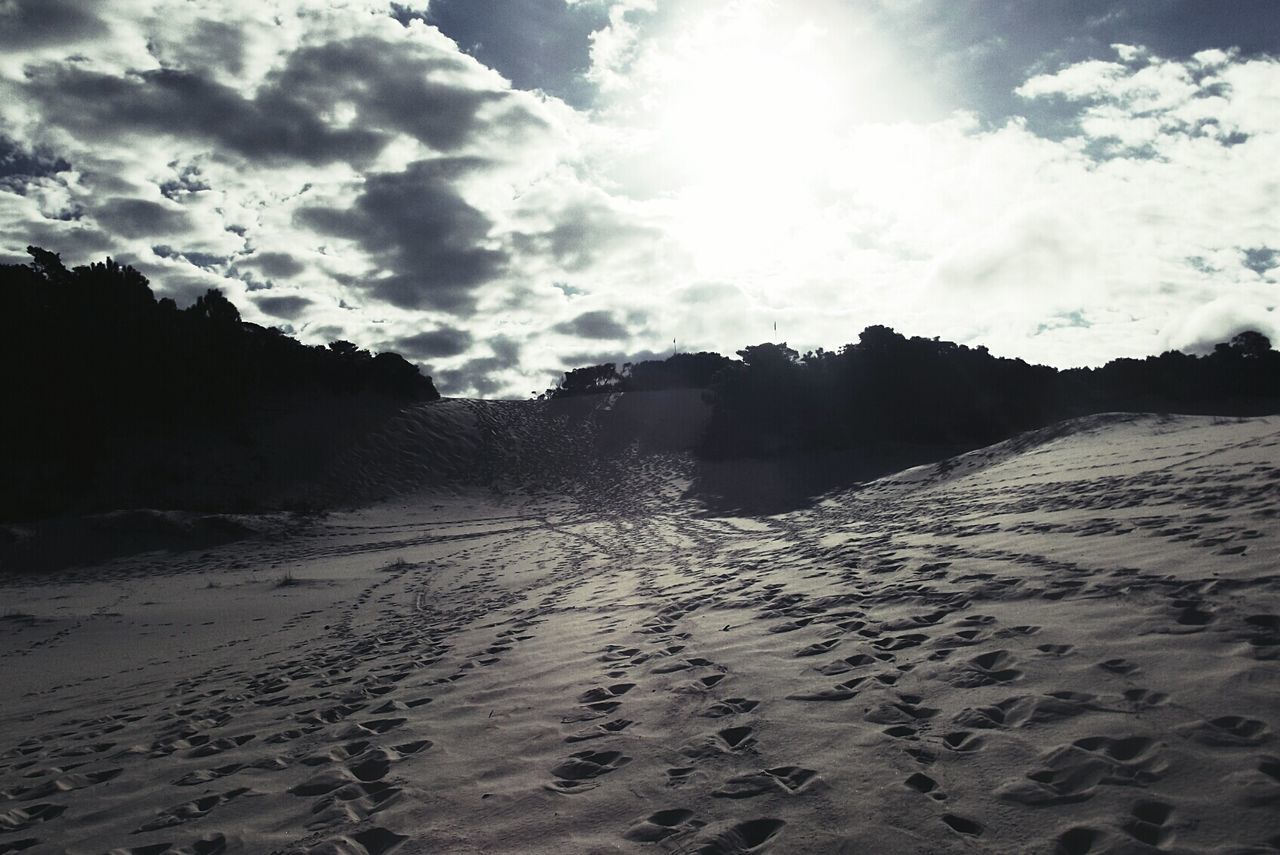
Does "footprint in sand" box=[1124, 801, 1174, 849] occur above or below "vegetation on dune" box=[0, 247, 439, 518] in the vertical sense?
below

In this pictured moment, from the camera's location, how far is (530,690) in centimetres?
515

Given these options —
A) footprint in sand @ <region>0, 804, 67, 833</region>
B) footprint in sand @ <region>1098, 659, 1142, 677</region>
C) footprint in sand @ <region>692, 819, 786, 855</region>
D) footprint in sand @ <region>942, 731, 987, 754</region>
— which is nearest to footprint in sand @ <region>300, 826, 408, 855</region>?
footprint in sand @ <region>692, 819, 786, 855</region>

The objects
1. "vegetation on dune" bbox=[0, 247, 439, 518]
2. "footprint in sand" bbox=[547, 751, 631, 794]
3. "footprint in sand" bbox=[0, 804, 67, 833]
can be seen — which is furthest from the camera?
"vegetation on dune" bbox=[0, 247, 439, 518]

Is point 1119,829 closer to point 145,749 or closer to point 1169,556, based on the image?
point 1169,556

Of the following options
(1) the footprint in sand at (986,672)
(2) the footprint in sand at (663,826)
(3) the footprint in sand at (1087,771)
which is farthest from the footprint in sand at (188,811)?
(1) the footprint in sand at (986,672)

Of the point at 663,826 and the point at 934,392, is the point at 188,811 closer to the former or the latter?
the point at 663,826

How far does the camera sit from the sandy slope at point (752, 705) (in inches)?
110

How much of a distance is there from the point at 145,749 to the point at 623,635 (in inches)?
154

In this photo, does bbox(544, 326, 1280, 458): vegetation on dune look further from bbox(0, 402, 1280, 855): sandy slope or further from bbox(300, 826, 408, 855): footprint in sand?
bbox(300, 826, 408, 855): footprint in sand

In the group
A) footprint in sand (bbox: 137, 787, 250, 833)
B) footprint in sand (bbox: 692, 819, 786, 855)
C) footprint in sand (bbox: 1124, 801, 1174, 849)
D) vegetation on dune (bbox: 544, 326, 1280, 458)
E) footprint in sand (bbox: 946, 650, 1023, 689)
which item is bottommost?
footprint in sand (bbox: 137, 787, 250, 833)

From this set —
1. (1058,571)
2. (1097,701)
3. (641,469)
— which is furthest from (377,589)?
(641,469)

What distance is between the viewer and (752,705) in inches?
163

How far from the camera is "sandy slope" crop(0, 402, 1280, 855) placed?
2797 millimetres

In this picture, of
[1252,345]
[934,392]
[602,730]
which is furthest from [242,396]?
[1252,345]
